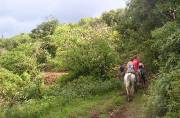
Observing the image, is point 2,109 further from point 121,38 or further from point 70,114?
point 121,38

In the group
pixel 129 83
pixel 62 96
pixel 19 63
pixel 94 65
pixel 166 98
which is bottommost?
pixel 166 98

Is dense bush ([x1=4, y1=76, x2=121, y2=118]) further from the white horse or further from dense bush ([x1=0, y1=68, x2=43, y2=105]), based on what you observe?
the white horse

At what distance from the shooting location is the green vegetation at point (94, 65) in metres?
23.9

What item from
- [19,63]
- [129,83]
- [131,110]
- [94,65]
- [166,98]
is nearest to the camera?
[166,98]

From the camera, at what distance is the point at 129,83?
2495 centimetres

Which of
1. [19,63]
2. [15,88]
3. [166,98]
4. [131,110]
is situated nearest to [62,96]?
[15,88]

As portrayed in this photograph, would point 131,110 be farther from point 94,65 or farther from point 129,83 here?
point 94,65

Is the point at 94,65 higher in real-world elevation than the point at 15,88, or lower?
higher

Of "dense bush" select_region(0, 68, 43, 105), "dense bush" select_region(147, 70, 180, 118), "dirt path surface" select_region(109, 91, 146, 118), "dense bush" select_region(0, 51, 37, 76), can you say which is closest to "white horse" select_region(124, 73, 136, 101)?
"dirt path surface" select_region(109, 91, 146, 118)

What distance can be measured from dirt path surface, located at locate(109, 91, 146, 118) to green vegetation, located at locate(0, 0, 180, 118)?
0.58m

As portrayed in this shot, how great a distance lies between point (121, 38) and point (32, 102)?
1462 cm

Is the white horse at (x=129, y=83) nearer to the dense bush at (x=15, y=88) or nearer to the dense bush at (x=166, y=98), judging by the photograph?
the dense bush at (x=166, y=98)

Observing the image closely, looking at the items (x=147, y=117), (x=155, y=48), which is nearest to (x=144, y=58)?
(x=155, y=48)

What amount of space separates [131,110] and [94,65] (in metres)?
9.31
